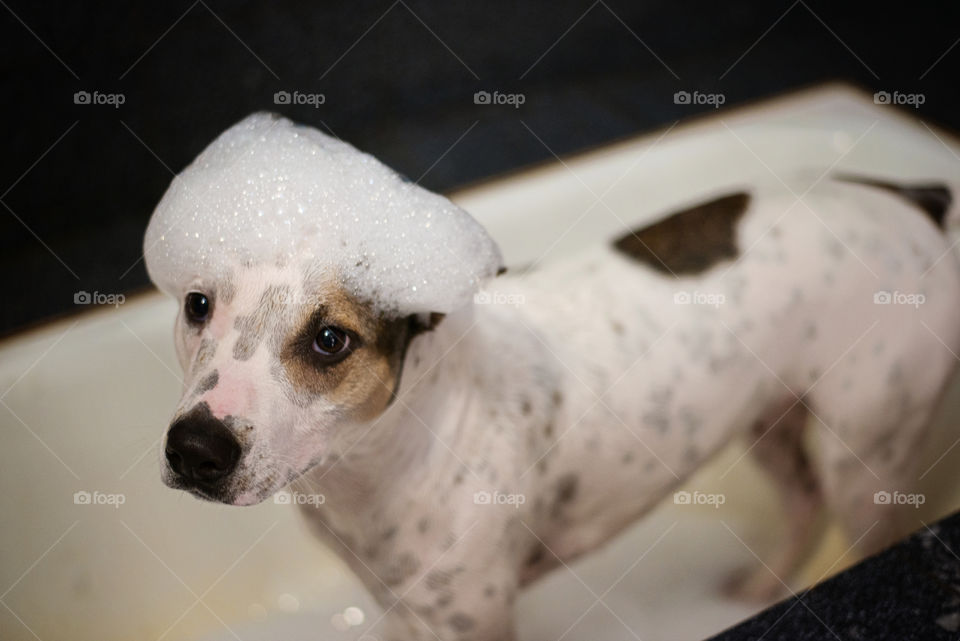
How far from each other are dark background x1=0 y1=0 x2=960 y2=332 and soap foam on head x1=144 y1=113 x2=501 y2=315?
660 mm

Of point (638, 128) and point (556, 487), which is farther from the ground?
point (638, 128)

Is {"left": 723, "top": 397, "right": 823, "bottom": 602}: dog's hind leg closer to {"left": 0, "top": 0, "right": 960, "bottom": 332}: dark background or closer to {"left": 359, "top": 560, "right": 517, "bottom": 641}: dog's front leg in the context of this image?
{"left": 359, "top": 560, "right": 517, "bottom": 641}: dog's front leg

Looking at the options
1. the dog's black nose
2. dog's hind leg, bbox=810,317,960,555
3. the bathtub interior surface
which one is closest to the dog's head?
the dog's black nose

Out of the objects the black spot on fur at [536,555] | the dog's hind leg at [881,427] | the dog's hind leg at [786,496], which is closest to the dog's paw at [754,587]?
the dog's hind leg at [786,496]

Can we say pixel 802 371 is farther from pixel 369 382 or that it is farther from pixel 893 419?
pixel 369 382

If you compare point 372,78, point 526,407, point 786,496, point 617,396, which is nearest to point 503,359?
point 526,407

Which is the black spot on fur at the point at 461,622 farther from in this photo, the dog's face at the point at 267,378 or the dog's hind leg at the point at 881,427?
the dog's hind leg at the point at 881,427

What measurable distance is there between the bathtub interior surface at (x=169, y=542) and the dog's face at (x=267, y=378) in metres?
0.52

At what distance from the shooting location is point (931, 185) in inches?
62.9

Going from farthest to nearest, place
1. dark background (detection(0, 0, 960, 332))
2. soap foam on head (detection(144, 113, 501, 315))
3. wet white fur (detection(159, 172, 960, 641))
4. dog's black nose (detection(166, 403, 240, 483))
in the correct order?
dark background (detection(0, 0, 960, 332)), wet white fur (detection(159, 172, 960, 641)), soap foam on head (detection(144, 113, 501, 315)), dog's black nose (detection(166, 403, 240, 483))

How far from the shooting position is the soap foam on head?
1.06 m

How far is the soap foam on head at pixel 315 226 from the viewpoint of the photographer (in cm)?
106

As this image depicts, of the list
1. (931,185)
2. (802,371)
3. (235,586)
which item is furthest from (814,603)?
(235,586)

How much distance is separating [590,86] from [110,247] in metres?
1.32
